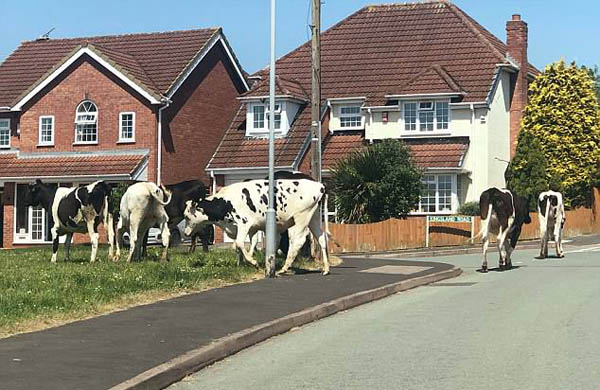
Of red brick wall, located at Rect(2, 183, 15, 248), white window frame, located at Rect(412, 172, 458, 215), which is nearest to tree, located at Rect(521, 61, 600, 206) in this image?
white window frame, located at Rect(412, 172, 458, 215)

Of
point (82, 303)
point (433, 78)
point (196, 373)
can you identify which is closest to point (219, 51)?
point (433, 78)

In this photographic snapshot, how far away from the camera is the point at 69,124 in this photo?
44.4 meters

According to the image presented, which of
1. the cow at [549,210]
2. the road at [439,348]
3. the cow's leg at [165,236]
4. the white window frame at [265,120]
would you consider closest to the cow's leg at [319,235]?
the road at [439,348]

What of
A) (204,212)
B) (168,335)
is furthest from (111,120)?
(168,335)

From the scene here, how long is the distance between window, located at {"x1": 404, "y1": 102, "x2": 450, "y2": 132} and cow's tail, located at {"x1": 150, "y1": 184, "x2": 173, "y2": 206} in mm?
22310

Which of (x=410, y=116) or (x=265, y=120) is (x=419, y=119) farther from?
(x=265, y=120)

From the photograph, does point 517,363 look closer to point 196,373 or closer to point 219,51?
point 196,373

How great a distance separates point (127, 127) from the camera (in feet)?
143

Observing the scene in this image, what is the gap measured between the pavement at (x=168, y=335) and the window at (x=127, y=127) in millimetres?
A: 25909

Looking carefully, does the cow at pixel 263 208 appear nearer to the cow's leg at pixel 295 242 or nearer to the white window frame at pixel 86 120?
the cow's leg at pixel 295 242

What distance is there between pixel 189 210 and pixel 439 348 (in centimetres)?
979

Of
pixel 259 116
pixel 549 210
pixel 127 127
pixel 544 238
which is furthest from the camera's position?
pixel 259 116

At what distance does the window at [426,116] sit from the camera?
42375 millimetres

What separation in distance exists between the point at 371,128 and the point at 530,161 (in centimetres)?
719
